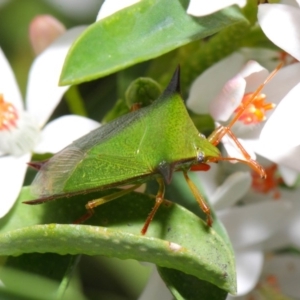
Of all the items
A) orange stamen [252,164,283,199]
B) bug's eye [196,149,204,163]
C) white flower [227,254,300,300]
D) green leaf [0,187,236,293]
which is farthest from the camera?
white flower [227,254,300,300]

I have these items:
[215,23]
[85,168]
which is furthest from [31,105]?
[215,23]

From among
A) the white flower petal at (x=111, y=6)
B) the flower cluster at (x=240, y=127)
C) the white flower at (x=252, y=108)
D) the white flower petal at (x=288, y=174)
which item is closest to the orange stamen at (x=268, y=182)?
the flower cluster at (x=240, y=127)

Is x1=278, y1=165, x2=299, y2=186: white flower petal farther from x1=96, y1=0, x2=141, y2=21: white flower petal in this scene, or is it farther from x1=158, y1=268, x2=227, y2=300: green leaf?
x1=96, y1=0, x2=141, y2=21: white flower petal

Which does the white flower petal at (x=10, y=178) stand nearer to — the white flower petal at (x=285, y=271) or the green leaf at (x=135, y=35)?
the green leaf at (x=135, y=35)

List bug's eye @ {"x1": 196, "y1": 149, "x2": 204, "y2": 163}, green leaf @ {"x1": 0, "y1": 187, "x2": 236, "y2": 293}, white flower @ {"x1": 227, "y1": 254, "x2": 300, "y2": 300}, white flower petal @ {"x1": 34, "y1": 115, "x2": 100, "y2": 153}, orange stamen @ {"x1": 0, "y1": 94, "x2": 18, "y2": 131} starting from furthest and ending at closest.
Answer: white flower @ {"x1": 227, "y1": 254, "x2": 300, "y2": 300} < orange stamen @ {"x1": 0, "y1": 94, "x2": 18, "y2": 131} < white flower petal @ {"x1": 34, "y1": 115, "x2": 100, "y2": 153} < bug's eye @ {"x1": 196, "y1": 149, "x2": 204, "y2": 163} < green leaf @ {"x1": 0, "y1": 187, "x2": 236, "y2": 293}

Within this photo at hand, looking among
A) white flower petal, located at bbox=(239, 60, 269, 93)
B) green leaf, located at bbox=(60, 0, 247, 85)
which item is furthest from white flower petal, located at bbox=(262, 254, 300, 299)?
green leaf, located at bbox=(60, 0, 247, 85)

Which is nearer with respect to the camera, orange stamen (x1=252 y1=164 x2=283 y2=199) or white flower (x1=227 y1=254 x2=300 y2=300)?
orange stamen (x1=252 y1=164 x2=283 y2=199)

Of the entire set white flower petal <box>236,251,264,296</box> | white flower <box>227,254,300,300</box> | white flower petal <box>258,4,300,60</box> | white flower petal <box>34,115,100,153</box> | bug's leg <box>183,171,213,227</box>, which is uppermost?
white flower petal <box>258,4,300,60</box>
